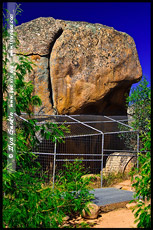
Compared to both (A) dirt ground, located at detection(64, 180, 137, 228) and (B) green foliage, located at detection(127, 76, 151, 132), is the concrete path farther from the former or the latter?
(B) green foliage, located at detection(127, 76, 151, 132)

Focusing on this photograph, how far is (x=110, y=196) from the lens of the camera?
620cm

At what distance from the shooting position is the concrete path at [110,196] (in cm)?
568

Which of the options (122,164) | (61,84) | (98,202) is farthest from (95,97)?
(98,202)

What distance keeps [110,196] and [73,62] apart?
523 cm

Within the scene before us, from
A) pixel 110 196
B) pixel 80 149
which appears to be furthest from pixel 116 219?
pixel 80 149

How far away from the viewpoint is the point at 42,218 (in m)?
2.62

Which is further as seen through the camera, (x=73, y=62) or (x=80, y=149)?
(x=80, y=149)

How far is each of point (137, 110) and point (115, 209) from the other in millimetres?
4629

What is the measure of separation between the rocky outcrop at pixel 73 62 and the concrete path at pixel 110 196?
12.5 ft

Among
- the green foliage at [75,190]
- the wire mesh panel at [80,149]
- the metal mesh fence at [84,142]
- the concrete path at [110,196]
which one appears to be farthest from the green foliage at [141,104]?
the green foliage at [75,190]

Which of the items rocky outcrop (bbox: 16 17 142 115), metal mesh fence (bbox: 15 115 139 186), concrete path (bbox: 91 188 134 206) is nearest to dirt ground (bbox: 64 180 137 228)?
concrete path (bbox: 91 188 134 206)

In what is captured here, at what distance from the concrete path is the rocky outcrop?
3.80 metres

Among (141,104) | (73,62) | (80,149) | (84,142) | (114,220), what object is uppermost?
(73,62)

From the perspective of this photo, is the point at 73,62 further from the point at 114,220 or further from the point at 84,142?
the point at 114,220
